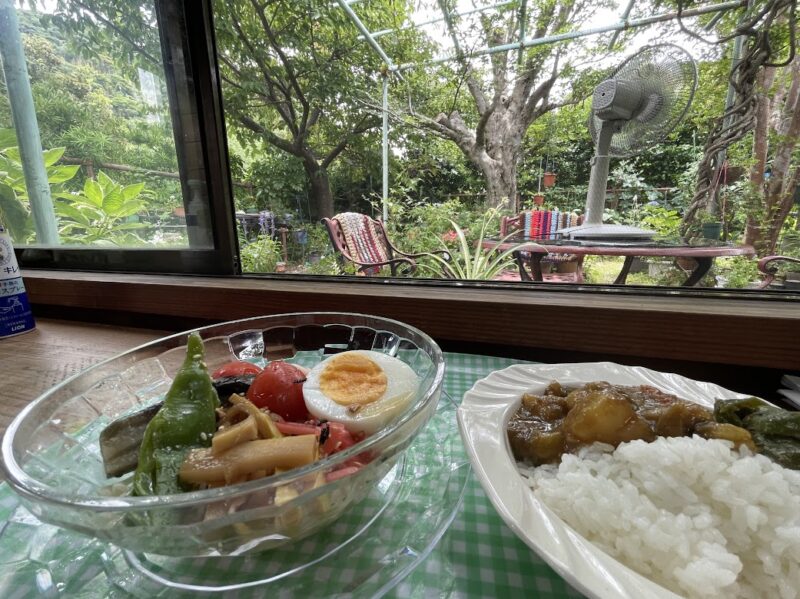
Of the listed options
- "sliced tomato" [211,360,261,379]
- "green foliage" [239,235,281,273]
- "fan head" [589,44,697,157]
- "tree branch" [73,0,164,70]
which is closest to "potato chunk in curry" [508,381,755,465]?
"sliced tomato" [211,360,261,379]

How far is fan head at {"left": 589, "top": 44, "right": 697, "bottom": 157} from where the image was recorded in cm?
113

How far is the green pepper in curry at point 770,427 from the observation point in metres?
0.42

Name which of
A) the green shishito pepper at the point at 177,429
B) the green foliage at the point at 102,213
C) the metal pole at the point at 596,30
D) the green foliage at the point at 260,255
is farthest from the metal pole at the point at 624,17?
the green foliage at the point at 102,213

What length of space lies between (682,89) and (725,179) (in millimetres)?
305

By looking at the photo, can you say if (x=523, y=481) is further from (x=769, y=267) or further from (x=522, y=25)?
(x=522, y=25)

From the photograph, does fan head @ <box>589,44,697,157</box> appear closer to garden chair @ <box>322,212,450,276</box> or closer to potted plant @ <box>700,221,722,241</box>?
potted plant @ <box>700,221,722,241</box>

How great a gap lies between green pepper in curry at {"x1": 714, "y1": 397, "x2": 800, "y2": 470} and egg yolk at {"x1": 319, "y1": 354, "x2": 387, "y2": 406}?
45 centimetres

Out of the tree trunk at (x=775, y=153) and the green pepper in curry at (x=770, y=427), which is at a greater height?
the tree trunk at (x=775, y=153)

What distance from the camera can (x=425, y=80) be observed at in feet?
5.58

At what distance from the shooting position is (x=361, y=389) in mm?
599

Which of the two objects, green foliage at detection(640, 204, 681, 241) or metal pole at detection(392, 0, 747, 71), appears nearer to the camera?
metal pole at detection(392, 0, 747, 71)

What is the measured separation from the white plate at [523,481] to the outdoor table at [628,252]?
0.53 m

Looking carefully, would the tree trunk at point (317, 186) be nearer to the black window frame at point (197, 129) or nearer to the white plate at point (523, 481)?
the black window frame at point (197, 129)

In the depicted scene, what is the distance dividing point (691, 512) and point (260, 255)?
1363 mm
